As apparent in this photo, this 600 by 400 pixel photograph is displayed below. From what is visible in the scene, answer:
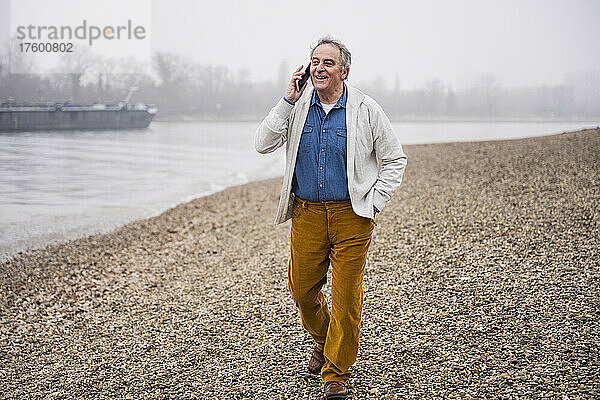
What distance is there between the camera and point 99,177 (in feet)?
77.1

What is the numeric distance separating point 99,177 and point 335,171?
22.3m

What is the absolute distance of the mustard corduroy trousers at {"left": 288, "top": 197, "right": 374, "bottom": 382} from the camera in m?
2.92

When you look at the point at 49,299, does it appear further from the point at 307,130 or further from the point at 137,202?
the point at 137,202

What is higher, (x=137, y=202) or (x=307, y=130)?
(x=307, y=130)

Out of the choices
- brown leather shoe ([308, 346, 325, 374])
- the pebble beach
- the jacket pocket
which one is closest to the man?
the jacket pocket

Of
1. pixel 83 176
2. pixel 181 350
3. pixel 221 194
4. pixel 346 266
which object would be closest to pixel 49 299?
pixel 181 350

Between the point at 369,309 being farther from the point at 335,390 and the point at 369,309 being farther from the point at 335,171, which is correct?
the point at 335,171

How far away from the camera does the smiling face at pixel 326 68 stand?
2783mm

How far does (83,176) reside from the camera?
2417 cm

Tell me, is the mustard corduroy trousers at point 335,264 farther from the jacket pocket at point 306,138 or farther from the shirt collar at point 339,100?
the shirt collar at point 339,100

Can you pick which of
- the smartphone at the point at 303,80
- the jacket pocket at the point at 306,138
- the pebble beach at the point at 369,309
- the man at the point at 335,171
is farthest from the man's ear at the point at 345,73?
the pebble beach at the point at 369,309

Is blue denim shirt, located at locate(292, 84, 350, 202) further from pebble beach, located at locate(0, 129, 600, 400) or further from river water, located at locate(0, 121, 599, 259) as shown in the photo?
river water, located at locate(0, 121, 599, 259)

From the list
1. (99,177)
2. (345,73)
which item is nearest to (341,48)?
(345,73)

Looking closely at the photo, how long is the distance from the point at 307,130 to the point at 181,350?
209cm
